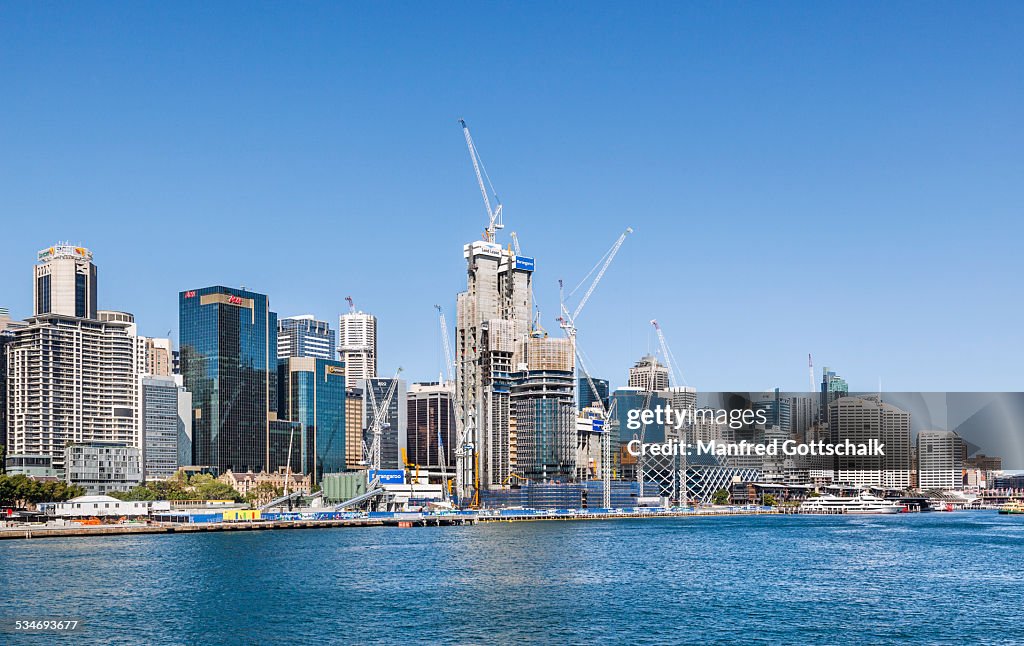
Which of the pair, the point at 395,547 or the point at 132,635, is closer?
the point at 132,635

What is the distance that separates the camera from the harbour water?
3376 inches

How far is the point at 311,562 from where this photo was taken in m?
142

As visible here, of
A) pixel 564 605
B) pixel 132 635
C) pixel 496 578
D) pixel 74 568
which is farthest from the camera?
pixel 74 568

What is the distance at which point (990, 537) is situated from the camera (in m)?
196

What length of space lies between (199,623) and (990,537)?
477ft

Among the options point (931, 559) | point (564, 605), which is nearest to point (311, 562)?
point (564, 605)

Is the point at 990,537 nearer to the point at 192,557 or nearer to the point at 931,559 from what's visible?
the point at 931,559

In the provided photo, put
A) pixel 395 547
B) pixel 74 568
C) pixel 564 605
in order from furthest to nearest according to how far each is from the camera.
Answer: pixel 395 547
pixel 74 568
pixel 564 605

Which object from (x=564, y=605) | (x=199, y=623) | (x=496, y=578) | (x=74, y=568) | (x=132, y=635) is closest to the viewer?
(x=132, y=635)

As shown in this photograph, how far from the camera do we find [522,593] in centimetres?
10800

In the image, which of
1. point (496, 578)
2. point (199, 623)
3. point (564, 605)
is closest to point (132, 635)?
point (199, 623)

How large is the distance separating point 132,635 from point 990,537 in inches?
5981

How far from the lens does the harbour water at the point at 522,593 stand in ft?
281

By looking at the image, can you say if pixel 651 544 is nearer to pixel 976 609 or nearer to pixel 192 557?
pixel 192 557
